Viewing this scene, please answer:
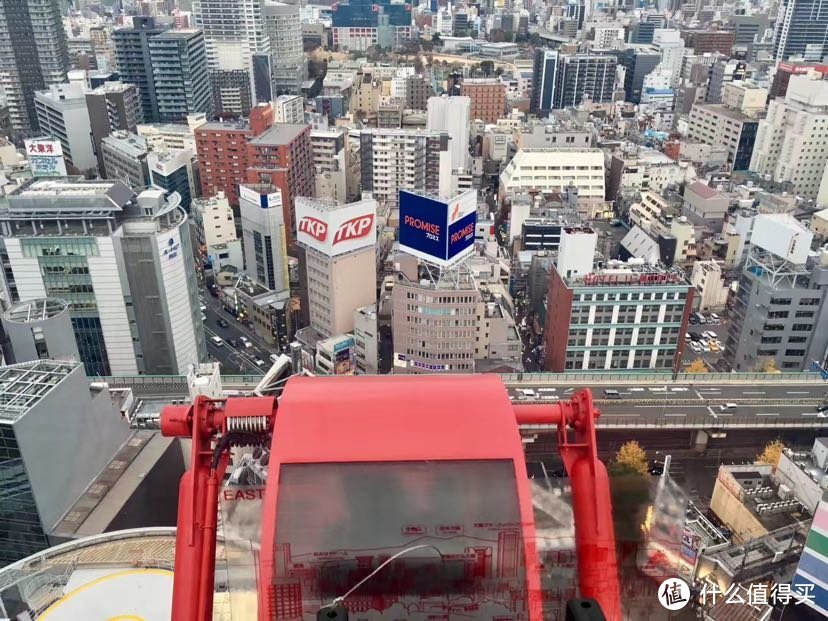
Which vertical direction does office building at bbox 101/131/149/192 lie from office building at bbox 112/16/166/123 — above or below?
below

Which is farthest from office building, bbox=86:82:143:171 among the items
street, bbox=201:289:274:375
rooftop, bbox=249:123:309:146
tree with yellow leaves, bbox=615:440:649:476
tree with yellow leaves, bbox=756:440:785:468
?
tree with yellow leaves, bbox=756:440:785:468

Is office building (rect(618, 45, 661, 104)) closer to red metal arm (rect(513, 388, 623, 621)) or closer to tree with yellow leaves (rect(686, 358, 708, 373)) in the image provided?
tree with yellow leaves (rect(686, 358, 708, 373))

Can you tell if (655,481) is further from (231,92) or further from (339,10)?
(339,10)

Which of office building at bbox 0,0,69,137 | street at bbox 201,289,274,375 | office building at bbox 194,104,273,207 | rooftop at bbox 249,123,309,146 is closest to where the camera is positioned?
street at bbox 201,289,274,375

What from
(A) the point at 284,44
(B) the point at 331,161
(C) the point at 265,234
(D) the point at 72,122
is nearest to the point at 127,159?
(D) the point at 72,122

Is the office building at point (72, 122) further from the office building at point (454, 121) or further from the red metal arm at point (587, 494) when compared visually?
the red metal arm at point (587, 494)

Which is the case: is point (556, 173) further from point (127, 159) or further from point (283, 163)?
point (127, 159)

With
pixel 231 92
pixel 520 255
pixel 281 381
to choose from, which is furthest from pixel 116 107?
pixel 281 381
